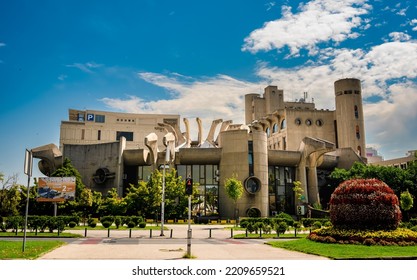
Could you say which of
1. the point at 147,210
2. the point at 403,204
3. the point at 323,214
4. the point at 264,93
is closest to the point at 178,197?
the point at 147,210

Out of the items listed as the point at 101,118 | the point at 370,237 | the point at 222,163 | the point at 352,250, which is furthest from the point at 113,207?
the point at 101,118

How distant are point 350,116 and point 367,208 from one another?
2617 inches

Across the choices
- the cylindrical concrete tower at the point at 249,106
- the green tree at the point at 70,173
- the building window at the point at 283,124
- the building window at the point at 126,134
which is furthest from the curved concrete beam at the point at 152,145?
the cylindrical concrete tower at the point at 249,106

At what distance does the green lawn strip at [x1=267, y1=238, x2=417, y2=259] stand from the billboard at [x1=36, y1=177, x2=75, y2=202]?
33.3 m

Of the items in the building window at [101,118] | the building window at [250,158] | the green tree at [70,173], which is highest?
the building window at [101,118]

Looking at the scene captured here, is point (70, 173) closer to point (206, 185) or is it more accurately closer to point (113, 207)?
point (113, 207)

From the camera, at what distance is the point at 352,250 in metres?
17.2

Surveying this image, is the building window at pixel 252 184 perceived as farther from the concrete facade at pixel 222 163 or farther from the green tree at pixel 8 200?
the green tree at pixel 8 200

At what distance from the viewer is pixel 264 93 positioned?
11075 cm

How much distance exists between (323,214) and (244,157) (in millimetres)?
14241

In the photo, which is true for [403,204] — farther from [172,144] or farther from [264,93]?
[264,93]

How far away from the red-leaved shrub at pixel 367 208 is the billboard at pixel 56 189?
112 ft

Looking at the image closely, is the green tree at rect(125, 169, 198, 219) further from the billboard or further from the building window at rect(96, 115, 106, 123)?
the building window at rect(96, 115, 106, 123)

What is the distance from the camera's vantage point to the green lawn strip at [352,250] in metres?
15.7
